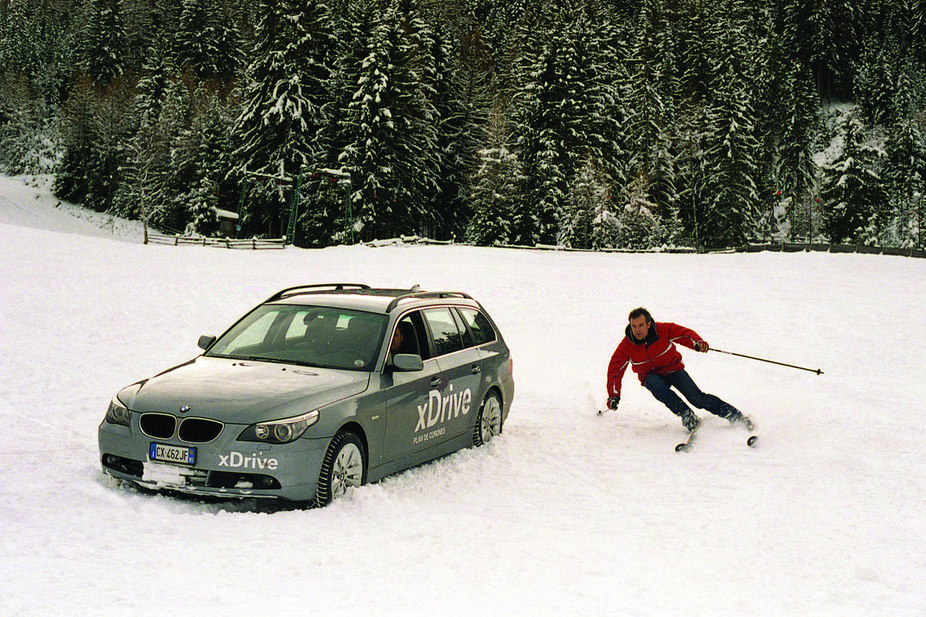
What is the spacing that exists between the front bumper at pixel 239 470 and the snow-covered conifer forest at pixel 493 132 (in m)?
46.0

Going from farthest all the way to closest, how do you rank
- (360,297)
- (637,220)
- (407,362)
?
(637,220) → (360,297) → (407,362)

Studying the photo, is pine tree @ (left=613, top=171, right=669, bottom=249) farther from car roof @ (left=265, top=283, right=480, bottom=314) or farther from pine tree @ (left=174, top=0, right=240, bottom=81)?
car roof @ (left=265, top=283, right=480, bottom=314)

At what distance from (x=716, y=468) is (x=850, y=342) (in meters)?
13.9

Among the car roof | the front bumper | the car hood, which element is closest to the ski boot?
the car roof

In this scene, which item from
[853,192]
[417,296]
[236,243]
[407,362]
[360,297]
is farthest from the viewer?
[853,192]

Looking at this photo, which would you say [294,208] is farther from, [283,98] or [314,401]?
[314,401]

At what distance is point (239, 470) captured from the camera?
6.59 m

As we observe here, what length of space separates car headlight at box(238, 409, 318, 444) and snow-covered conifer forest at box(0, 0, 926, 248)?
4602 centimetres

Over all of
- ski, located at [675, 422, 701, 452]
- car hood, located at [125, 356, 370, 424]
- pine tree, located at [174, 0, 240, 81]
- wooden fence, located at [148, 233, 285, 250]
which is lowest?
ski, located at [675, 422, 701, 452]

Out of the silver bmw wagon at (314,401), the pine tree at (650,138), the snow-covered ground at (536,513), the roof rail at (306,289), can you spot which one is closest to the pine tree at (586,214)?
the pine tree at (650,138)

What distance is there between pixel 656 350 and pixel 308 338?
4343 mm

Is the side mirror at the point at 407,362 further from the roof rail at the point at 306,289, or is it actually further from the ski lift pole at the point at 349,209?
the ski lift pole at the point at 349,209

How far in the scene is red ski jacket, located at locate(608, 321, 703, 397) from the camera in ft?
34.8

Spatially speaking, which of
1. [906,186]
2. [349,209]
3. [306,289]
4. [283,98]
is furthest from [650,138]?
[306,289]
